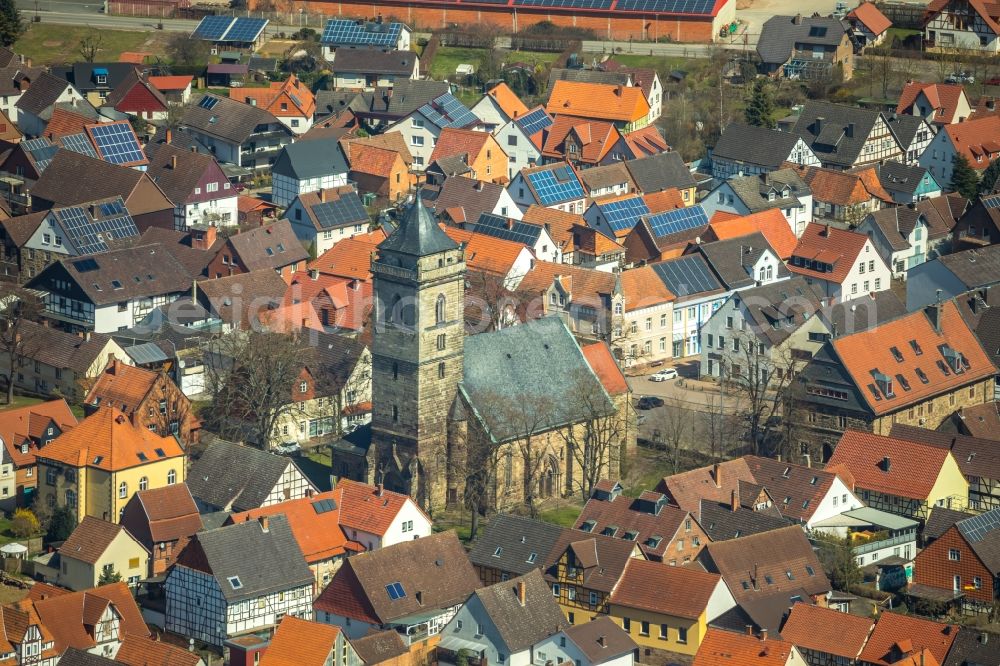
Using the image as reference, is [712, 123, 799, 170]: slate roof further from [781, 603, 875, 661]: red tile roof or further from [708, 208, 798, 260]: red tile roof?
[781, 603, 875, 661]: red tile roof

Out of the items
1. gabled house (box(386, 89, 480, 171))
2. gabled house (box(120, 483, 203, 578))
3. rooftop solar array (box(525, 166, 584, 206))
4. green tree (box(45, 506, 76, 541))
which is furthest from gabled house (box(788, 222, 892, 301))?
green tree (box(45, 506, 76, 541))

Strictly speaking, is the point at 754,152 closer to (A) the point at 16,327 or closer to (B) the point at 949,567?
(A) the point at 16,327

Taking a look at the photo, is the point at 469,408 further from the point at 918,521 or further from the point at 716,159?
the point at 716,159

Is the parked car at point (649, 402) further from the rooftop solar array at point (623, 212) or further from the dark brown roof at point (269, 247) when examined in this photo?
the dark brown roof at point (269, 247)

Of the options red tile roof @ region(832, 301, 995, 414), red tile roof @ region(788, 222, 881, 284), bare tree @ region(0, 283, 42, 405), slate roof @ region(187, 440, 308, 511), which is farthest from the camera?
red tile roof @ region(788, 222, 881, 284)

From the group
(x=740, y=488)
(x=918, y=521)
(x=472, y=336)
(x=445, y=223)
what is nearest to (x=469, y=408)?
(x=472, y=336)

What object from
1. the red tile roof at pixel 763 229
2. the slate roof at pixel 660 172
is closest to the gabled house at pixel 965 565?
the red tile roof at pixel 763 229

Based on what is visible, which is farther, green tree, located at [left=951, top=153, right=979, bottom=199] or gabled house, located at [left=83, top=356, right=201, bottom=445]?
green tree, located at [left=951, top=153, right=979, bottom=199]
